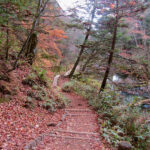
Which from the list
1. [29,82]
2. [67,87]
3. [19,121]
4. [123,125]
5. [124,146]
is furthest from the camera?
[67,87]

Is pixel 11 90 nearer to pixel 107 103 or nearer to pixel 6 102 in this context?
pixel 6 102

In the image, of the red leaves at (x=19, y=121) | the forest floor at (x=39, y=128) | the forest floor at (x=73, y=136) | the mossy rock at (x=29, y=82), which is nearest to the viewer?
the red leaves at (x=19, y=121)

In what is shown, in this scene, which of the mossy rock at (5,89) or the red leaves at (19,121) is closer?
the red leaves at (19,121)

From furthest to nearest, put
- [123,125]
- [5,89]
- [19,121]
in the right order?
1. [123,125]
2. [5,89]
3. [19,121]

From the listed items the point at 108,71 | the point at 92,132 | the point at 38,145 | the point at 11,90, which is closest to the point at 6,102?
the point at 11,90

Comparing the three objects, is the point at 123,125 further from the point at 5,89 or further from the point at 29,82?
the point at 5,89

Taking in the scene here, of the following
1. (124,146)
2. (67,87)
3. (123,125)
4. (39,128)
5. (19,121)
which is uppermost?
(67,87)

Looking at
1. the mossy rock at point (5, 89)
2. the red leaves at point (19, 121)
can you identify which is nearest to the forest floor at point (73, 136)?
the red leaves at point (19, 121)

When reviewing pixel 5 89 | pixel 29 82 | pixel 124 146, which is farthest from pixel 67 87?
pixel 124 146

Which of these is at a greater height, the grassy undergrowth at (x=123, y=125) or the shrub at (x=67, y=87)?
the shrub at (x=67, y=87)

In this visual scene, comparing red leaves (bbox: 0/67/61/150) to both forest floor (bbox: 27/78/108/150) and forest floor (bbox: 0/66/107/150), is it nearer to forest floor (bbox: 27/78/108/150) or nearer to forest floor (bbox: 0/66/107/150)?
forest floor (bbox: 0/66/107/150)

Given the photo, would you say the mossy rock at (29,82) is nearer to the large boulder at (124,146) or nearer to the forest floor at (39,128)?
the forest floor at (39,128)

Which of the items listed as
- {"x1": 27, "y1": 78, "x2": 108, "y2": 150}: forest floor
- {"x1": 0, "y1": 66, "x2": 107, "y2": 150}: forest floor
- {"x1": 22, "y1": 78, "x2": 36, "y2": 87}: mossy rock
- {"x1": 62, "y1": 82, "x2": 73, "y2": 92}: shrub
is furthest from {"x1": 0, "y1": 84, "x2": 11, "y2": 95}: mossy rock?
{"x1": 62, "y1": 82, "x2": 73, "y2": 92}: shrub

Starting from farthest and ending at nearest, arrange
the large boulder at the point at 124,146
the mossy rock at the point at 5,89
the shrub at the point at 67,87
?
the shrub at the point at 67,87, the mossy rock at the point at 5,89, the large boulder at the point at 124,146
